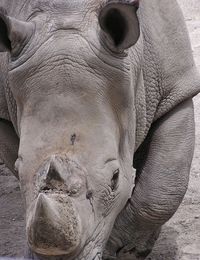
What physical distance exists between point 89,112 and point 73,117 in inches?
2.4

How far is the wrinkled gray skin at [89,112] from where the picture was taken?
2389 mm

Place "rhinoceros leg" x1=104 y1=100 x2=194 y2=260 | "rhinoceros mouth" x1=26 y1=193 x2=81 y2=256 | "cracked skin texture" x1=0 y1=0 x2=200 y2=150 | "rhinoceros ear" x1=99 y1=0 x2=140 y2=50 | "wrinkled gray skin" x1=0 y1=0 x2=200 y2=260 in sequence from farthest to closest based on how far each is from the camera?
"rhinoceros leg" x1=104 y1=100 x2=194 y2=260
"cracked skin texture" x1=0 y1=0 x2=200 y2=150
"rhinoceros ear" x1=99 y1=0 x2=140 y2=50
"wrinkled gray skin" x1=0 y1=0 x2=200 y2=260
"rhinoceros mouth" x1=26 y1=193 x2=81 y2=256

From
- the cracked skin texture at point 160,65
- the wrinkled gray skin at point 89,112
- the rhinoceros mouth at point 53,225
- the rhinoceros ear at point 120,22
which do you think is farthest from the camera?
the cracked skin texture at point 160,65

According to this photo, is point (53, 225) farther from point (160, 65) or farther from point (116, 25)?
point (160, 65)

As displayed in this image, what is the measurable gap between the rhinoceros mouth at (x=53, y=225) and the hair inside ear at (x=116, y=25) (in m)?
0.58

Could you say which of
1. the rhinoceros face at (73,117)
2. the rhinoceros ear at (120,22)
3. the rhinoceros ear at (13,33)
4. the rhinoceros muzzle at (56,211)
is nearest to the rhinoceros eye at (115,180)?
the rhinoceros face at (73,117)

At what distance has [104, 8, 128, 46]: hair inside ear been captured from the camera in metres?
2.58

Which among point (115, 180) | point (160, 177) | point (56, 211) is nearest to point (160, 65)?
point (160, 177)

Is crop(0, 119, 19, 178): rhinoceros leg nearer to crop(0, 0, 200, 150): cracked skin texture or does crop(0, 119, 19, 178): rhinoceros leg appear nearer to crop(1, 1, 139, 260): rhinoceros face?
crop(0, 0, 200, 150): cracked skin texture

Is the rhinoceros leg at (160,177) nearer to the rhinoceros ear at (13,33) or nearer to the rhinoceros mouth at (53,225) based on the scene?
the rhinoceros ear at (13,33)

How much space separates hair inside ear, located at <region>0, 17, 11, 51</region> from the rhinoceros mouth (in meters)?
0.59

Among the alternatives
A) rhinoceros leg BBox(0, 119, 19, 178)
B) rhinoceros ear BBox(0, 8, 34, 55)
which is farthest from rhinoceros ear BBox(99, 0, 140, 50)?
rhinoceros leg BBox(0, 119, 19, 178)

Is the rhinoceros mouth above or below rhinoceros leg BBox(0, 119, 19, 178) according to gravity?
above

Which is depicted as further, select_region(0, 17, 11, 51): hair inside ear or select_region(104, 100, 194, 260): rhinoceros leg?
select_region(104, 100, 194, 260): rhinoceros leg
